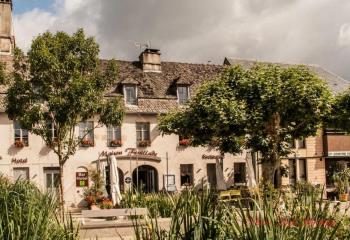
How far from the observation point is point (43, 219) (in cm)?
612

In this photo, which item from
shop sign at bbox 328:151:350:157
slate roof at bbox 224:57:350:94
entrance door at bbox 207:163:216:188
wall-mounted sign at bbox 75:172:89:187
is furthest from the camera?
slate roof at bbox 224:57:350:94

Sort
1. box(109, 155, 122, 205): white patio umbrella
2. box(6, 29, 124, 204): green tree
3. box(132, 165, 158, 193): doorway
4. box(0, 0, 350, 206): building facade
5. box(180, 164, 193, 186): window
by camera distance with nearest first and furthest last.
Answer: box(109, 155, 122, 205): white patio umbrella, box(6, 29, 124, 204): green tree, box(0, 0, 350, 206): building facade, box(132, 165, 158, 193): doorway, box(180, 164, 193, 186): window

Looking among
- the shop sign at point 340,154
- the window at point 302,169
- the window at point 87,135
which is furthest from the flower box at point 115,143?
the shop sign at point 340,154

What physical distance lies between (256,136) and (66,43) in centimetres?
866

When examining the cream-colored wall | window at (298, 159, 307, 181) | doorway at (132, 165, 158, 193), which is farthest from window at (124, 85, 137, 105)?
window at (298, 159, 307, 181)

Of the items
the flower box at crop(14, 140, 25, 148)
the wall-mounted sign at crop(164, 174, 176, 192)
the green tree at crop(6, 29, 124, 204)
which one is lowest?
the wall-mounted sign at crop(164, 174, 176, 192)

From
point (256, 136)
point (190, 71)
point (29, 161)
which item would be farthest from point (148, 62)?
point (256, 136)

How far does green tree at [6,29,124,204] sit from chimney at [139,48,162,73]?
41.2 feet

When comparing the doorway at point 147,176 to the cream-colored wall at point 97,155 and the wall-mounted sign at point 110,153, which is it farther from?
the wall-mounted sign at point 110,153

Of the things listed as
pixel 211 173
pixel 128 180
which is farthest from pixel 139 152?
pixel 211 173

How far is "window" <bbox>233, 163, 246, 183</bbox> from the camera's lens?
3269 centimetres

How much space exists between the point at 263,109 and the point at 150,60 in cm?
1353

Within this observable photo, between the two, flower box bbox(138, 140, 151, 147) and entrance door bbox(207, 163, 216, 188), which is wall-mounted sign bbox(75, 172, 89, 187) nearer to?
flower box bbox(138, 140, 151, 147)

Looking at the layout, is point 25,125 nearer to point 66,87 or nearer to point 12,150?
point 66,87
